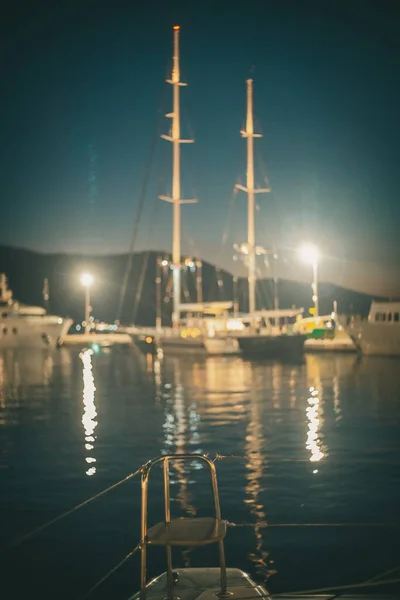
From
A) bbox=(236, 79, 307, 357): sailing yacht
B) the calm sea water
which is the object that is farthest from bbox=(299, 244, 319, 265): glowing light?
the calm sea water

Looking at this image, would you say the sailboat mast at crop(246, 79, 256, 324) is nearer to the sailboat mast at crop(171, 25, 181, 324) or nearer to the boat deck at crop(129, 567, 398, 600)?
the sailboat mast at crop(171, 25, 181, 324)

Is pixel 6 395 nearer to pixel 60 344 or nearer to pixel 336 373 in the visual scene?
pixel 336 373

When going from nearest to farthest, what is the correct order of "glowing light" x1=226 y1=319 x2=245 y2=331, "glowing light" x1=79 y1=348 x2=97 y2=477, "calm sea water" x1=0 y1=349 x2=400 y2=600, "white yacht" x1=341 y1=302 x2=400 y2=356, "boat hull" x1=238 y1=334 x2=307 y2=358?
1. "calm sea water" x1=0 y1=349 x2=400 y2=600
2. "glowing light" x1=79 y1=348 x2=97 y2=477
3. "white yacht" x1=341 y1=302 x2=400 y2=356
4. "boat hull" x1=238 y1=334 x2=307 y2=358
5. "glowing light" x1=226 y1=319 x2=245 y2=331

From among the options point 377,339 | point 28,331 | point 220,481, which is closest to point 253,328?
point 377,339

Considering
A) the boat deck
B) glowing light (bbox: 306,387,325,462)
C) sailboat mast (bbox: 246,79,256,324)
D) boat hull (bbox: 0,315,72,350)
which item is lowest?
glowing light (bbox: 306,387,325,462)

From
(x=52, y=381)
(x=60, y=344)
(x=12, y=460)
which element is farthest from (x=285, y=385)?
(x=60, y=344)

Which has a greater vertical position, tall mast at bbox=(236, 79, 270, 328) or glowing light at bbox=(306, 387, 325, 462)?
tall mast at bbox=(236, 79, 270, 328)

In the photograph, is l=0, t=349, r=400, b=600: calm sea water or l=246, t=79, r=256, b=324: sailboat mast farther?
l=246, t=79, r=256, b=324: sailboat mast

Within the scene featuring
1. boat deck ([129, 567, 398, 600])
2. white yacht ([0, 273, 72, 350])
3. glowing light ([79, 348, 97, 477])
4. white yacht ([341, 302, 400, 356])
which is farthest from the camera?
white yacht ([0, 273, 72, 350])

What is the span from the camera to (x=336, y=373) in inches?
2080

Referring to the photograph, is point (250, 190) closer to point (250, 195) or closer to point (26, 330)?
point (250, 195)

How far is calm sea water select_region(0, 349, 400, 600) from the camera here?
10391 millimetres

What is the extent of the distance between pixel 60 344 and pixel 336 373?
224 feet

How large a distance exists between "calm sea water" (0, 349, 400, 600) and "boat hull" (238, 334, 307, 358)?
36212mm
